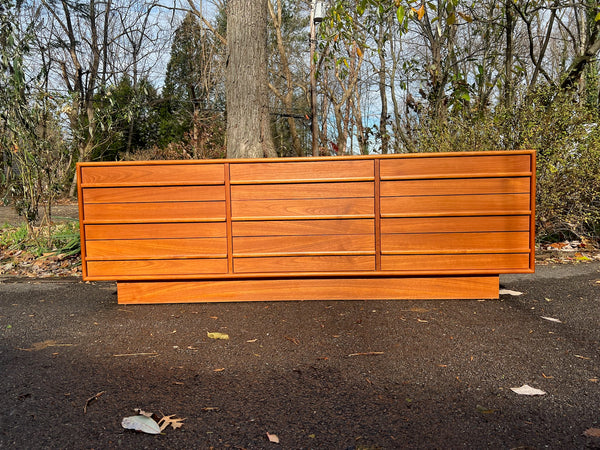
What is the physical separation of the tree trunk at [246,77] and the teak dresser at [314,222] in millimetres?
1136

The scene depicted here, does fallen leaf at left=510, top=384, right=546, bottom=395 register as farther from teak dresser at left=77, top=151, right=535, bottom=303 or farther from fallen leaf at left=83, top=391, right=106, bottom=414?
fallen leaf at left=83, top=391, right=106, bottom=414

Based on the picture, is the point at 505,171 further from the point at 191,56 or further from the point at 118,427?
the point at 191,56

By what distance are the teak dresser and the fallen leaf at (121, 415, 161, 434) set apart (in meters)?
2.19

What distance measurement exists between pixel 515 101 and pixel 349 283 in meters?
3.95

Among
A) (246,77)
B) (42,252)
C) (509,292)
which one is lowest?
(509,292)

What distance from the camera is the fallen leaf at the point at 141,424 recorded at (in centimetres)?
205

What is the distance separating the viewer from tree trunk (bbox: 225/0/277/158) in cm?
528

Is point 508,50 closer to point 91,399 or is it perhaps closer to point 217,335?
point 217,335

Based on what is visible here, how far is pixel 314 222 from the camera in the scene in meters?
4.28

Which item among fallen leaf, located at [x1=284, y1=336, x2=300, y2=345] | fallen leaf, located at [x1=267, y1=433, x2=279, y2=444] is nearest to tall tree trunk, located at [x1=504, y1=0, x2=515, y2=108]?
fallen leaf, located at [x1=284, y1=336, x2=300, y2=345]

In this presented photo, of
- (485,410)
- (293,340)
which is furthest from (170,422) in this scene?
(485,410)

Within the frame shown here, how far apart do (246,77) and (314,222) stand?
200cm

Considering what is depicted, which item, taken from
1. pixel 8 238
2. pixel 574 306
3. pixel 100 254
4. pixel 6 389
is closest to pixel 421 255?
pixel 574 306

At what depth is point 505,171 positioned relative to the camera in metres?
4.16
